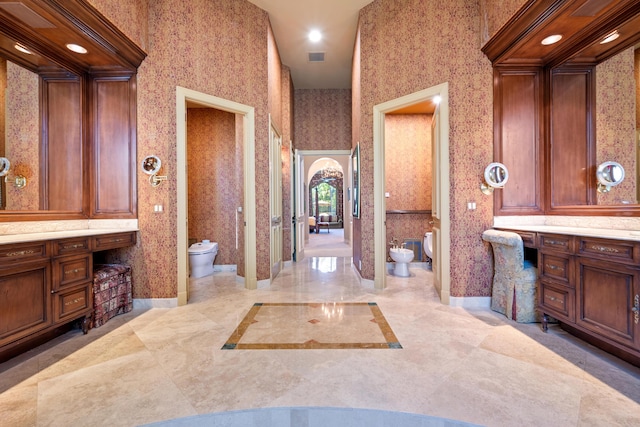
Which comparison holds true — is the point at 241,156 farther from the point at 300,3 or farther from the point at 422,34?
the point at 422,34

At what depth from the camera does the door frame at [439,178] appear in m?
3.22

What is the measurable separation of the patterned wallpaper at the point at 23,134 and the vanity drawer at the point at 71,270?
0.72 metres

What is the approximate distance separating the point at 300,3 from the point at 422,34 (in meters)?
1.71

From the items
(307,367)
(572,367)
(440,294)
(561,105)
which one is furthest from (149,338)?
(561,105)

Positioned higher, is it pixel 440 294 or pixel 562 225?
pixel 562 225

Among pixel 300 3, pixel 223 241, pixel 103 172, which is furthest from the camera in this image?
pixel 223 241

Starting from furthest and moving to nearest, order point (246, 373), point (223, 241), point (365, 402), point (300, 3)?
point (223, 241), point (300, 3), point (246, 373), point (365, 402)

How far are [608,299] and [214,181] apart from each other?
204 inches

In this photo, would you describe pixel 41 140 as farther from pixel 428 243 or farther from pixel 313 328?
pixel 428 243

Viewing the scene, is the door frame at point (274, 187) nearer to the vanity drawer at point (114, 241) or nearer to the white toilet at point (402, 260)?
the vanity drawer at point (114, 241)

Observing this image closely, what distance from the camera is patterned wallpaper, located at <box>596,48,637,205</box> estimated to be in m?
2.44

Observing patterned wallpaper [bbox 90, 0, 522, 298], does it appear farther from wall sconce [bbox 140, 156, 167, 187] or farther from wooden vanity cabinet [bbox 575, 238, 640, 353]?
wooden vanity cabinet [bbox 575, 238, 640, 353]

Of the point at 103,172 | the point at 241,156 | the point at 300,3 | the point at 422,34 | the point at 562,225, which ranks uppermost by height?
the point at 300,3

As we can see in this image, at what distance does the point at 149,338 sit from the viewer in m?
2.42
